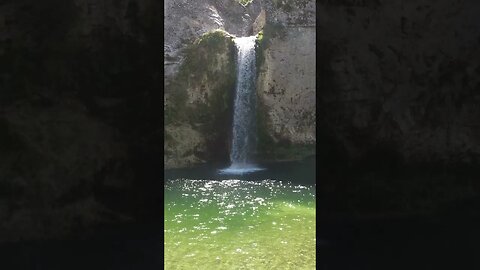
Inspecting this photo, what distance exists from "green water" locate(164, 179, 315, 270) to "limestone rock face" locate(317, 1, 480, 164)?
6.53 metres

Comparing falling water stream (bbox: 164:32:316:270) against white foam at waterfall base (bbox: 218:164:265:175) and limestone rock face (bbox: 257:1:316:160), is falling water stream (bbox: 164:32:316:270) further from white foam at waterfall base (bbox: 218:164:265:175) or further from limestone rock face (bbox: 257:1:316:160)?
limestone rock face (bbox: 257:1:316:160)

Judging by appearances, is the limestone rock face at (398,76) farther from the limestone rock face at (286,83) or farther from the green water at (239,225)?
the limestone rock face at (286,83)

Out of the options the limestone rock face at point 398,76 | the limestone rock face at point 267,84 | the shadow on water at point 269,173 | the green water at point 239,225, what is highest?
the limestone rock face at point 267,84

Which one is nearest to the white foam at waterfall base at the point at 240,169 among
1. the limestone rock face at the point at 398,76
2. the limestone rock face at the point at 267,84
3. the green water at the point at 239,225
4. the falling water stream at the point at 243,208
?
the falling water stream at the point at 243,208

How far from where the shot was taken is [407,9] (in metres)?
1.98

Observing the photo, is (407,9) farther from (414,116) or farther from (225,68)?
(225,68)

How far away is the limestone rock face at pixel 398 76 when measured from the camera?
6.51 feet

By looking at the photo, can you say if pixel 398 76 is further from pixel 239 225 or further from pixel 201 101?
pixel 201 101

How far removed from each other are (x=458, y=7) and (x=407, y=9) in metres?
0.21

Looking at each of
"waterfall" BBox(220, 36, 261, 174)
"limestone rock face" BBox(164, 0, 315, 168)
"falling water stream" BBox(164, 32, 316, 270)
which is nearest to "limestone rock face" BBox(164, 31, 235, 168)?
"limestone rock face" BBox(164, 0, 315, 168)

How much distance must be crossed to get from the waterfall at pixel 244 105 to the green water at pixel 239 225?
3.81 m
